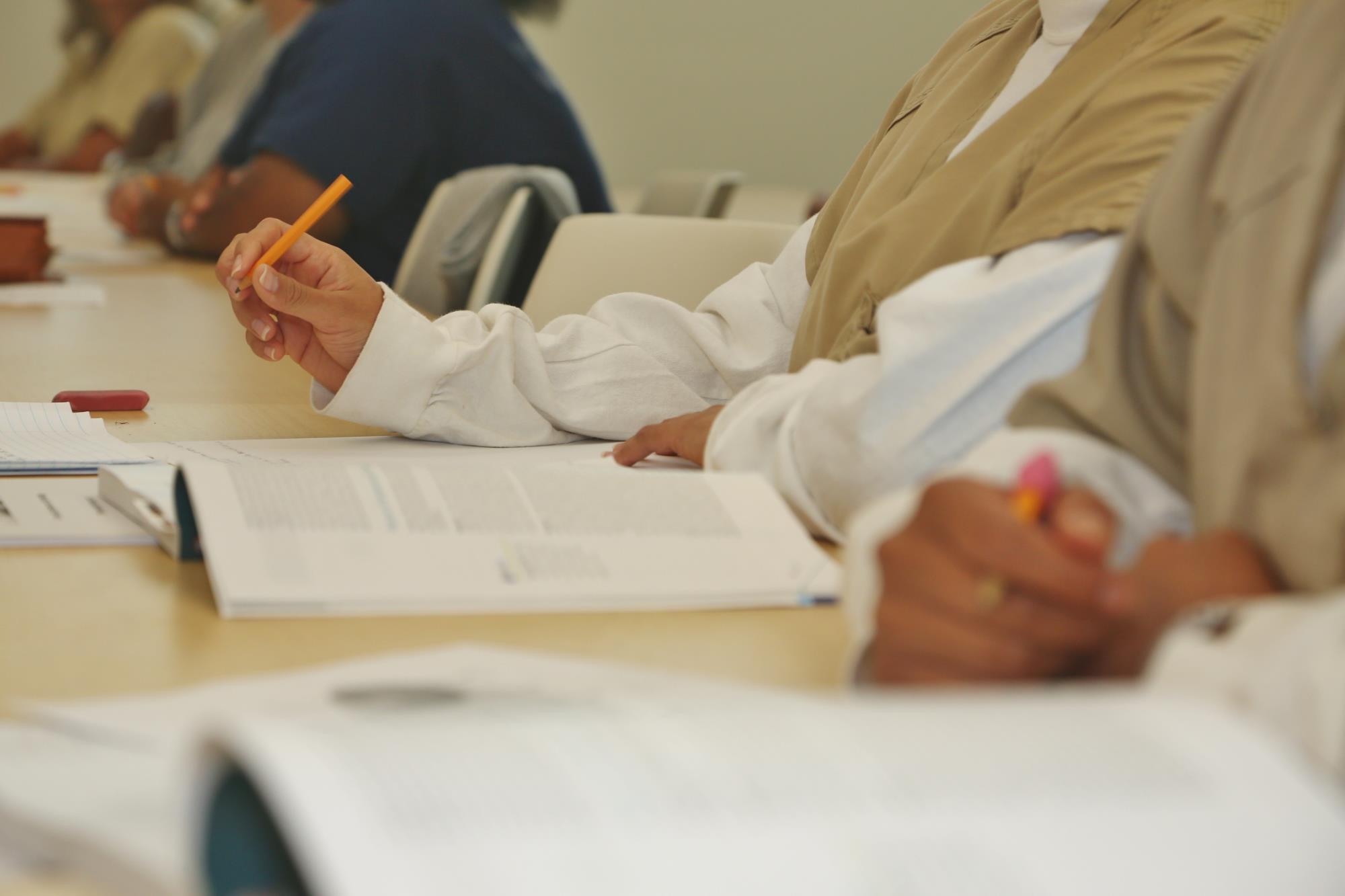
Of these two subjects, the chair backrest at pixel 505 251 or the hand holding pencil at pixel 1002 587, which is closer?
the hand holding pencil at pixel 1002 587

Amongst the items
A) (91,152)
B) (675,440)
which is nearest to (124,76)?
(91,152)

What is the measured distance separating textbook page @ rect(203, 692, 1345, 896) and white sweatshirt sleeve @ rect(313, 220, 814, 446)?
0.82 meters

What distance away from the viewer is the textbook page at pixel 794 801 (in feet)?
1.03

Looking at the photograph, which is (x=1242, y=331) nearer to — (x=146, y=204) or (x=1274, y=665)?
(x=1274, y=665)

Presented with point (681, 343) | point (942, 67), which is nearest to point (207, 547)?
point (681, 343)

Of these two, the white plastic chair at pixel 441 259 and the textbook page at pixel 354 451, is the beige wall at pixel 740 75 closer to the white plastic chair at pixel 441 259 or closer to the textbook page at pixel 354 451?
the white plastic chair at pixel 441 259

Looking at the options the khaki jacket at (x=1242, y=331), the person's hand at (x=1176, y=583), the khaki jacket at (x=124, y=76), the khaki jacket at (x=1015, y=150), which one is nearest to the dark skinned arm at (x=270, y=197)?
the khaki jacket at (x=1015, y=150)

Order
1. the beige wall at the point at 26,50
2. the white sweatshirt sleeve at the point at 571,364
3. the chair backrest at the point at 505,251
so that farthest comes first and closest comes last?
the beige wall at the point at 26,50 < the chair backrest at the point at 505,251 < the white sweatshirt sleeve at the point at 571,364

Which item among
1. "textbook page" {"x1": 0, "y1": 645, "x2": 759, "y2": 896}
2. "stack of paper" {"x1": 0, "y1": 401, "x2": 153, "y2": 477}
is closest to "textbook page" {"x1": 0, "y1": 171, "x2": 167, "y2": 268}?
"stack of paper" {"x1": 0, "y1": 401, "x2": 153, "y2": 477}

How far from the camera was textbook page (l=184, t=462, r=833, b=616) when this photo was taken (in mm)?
686

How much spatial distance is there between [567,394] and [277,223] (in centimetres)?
28

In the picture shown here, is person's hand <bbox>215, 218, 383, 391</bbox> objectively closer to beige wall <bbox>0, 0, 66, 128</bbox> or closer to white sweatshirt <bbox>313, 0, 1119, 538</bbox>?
white sweatshirt <bbox>313, 0, 1119, 538</bbox>

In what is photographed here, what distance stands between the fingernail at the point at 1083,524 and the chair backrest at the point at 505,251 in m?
1.73

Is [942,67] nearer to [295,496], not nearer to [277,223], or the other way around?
[277,223]
